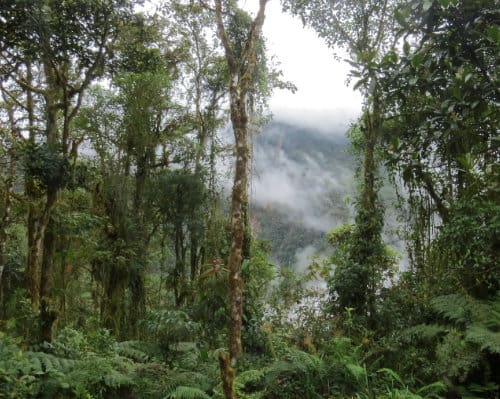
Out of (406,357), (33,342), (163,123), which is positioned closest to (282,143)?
(163,123)

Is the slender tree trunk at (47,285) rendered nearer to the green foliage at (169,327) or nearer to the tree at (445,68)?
the green foliage at (169,327)

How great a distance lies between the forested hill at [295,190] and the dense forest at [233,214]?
21 cm

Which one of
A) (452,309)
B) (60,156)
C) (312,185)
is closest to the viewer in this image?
(452,309)

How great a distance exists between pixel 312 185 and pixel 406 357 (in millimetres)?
9362

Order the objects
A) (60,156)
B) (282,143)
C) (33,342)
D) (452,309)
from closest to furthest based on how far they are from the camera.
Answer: (33,342) < (452,309) < (60,156) < (282,143)

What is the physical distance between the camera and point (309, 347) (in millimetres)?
6207

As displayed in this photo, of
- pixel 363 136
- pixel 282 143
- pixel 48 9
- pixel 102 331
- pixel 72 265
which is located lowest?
pixel 102 331

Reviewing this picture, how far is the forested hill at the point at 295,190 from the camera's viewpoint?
10922 mm

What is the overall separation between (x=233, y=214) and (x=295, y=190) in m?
8.49

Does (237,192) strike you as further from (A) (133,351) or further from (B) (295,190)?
(B) (295,190)

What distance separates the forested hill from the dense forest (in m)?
0.21

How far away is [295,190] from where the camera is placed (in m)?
14.3

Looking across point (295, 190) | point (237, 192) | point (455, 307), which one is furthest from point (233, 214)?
point (295, 190)

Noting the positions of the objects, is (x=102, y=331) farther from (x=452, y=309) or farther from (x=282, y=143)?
(x=282, y=143)
